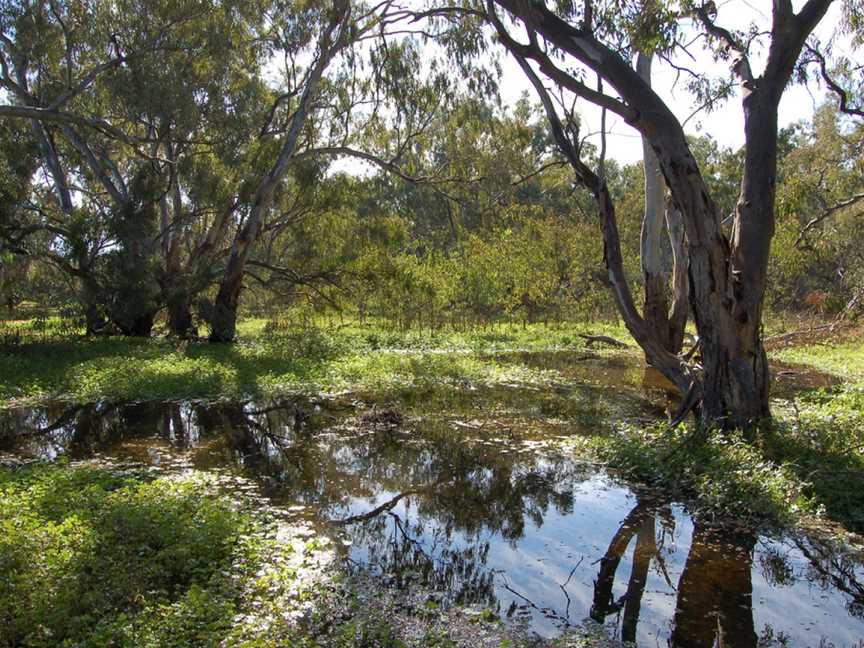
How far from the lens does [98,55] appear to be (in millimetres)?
19094

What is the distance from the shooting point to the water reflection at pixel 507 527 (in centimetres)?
463

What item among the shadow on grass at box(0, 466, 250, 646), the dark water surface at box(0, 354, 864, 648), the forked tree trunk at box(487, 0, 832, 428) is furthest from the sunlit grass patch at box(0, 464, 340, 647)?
the forked tree trunk at box(487, 0, 832, 428)

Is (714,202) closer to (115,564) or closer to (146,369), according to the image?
(115,564)

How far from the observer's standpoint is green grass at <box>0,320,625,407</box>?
11703 mm

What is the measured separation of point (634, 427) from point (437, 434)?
2.56 m

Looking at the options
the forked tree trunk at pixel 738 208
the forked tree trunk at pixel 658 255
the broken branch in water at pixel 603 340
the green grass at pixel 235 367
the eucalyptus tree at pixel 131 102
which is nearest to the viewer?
the forked tree trunk at pixel 738 208

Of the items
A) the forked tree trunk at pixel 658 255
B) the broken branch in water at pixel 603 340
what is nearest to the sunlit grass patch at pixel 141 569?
the forked tree trunk at pixel 658 255

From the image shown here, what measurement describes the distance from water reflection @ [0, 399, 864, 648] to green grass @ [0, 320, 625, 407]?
129 centimetres

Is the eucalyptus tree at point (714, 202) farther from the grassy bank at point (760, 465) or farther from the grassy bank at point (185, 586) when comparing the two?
the grassy bank at point (185, 586)

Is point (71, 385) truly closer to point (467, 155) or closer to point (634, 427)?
point (634, 427)

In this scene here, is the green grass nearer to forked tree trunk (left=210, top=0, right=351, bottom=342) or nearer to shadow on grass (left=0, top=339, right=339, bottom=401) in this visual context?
shadow on grass (left=0, top=339, right=339, bottom=401)

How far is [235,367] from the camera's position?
1388 centimetres

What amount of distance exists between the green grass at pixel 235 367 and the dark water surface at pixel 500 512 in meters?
0.70

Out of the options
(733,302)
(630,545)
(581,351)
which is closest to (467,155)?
(581,351)
